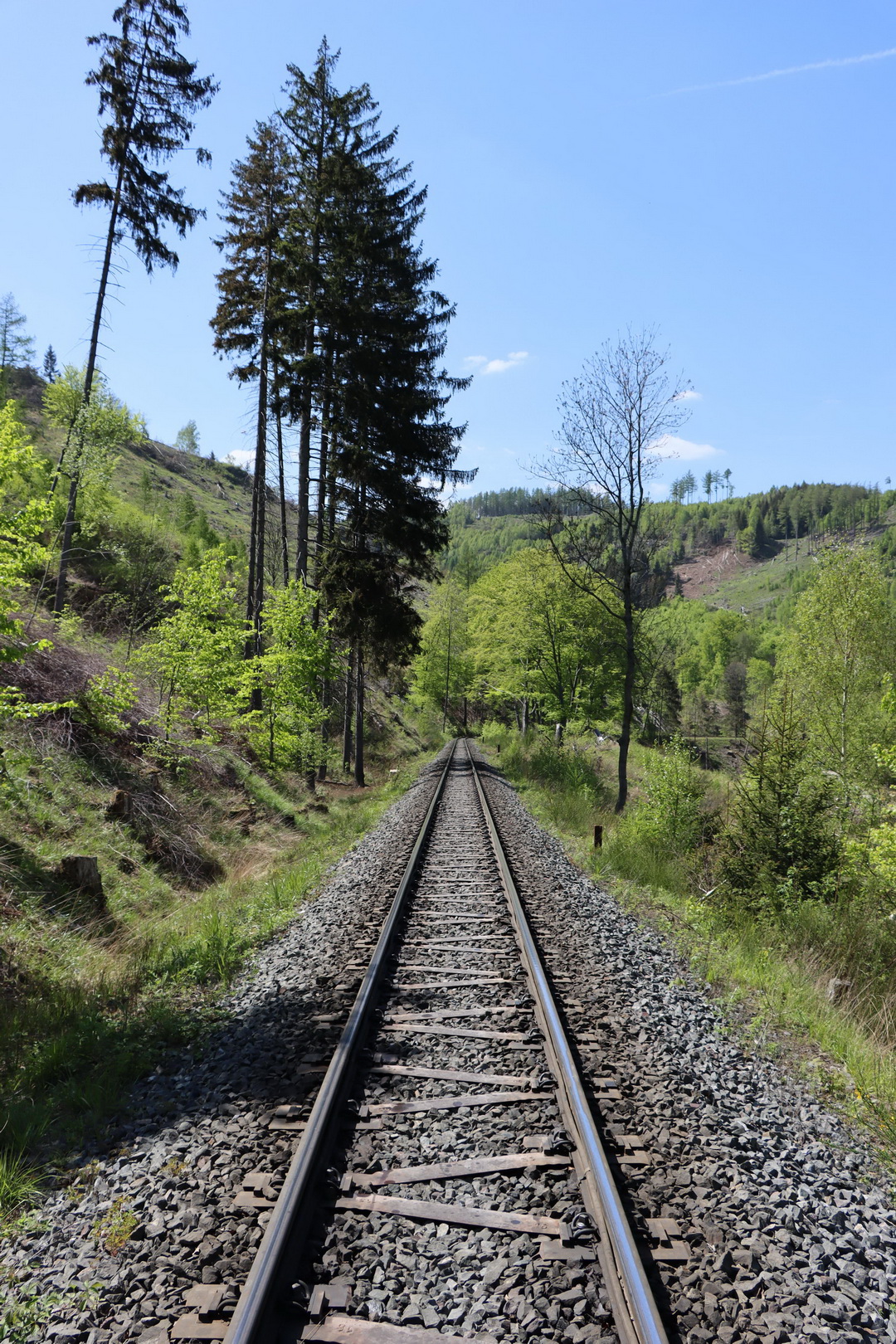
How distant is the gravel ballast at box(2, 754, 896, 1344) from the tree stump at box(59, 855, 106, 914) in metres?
2.58

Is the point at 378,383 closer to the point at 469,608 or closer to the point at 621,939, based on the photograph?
the point at 621,939

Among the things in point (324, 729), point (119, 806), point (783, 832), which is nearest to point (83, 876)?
point (119, 806)

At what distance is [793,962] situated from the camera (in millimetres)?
7082

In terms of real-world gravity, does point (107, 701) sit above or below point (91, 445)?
below

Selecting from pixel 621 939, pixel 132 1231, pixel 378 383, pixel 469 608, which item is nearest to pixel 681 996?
pixel 621 939

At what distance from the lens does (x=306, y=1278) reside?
9.55 ft

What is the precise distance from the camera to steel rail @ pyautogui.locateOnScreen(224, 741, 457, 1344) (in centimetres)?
259

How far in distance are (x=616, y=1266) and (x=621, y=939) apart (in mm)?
4467

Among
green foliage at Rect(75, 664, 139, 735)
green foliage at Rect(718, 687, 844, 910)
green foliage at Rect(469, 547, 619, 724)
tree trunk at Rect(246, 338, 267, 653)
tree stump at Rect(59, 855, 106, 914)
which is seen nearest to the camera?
tree stump at Rect(59, 855, 106, 914)

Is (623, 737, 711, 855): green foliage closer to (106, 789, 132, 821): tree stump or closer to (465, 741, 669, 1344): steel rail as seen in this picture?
(465, 741, 669, 1344): steel rail

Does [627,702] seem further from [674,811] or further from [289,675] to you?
[289,675]

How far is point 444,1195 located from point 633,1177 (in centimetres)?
100

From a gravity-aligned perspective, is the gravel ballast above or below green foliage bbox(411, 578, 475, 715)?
below

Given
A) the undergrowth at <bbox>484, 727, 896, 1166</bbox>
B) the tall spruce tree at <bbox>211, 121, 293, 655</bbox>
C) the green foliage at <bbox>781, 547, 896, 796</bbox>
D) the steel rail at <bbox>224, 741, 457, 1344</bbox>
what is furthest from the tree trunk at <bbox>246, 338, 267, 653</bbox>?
the green foliage at <bbox>781, 547, 896, 796</bbox>
